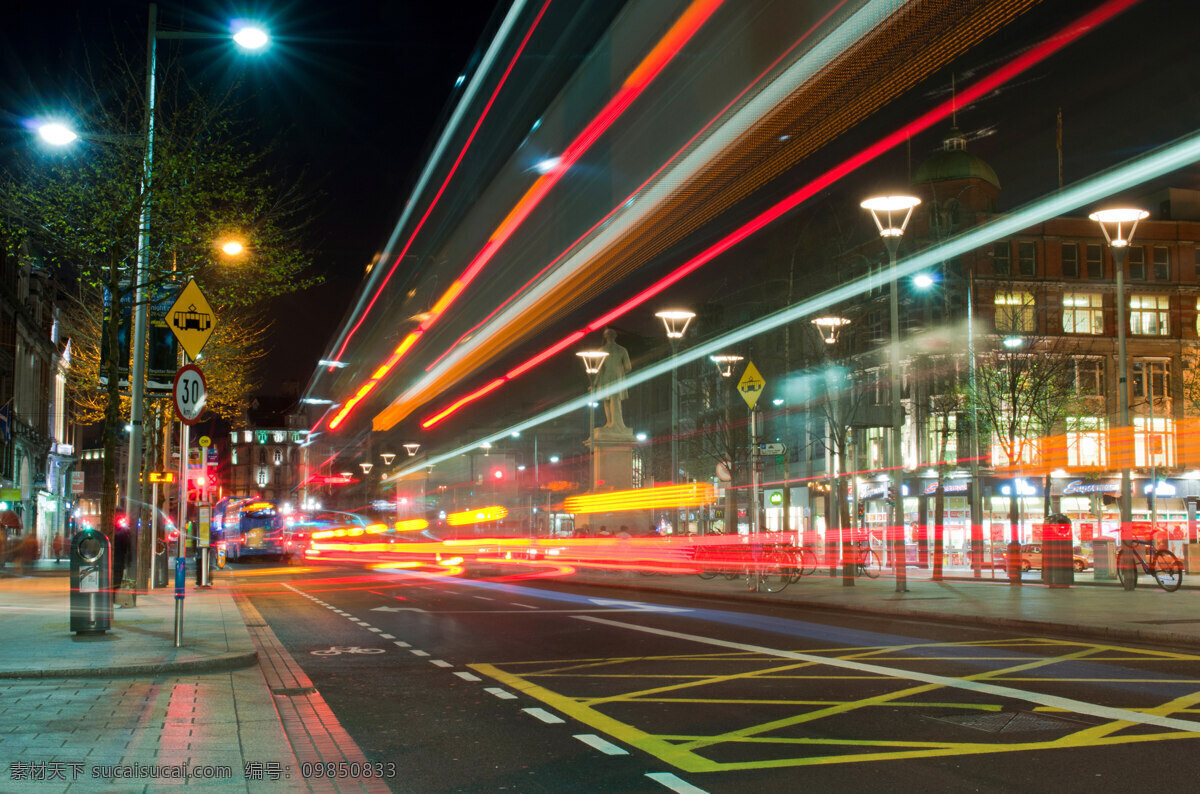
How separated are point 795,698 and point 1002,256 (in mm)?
53280

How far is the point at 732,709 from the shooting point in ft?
31.2

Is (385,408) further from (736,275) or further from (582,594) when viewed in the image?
(736,275)

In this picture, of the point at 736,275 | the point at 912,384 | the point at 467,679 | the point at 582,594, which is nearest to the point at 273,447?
the point at 736,275

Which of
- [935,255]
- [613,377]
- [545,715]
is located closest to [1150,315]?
[935,255]

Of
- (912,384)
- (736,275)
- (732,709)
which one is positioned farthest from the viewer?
(736,275)

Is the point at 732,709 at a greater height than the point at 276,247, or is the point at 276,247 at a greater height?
the point at 276,247

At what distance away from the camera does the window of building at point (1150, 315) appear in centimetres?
5888

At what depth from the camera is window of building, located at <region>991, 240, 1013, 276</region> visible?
58.3 metres

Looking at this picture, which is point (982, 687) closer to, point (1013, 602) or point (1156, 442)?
point (1013, 602)

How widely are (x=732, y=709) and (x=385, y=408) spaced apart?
3057 centimetres

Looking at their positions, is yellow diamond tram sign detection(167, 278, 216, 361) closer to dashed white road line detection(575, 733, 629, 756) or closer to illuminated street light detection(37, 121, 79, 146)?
illuminated street light detection(37, 121, 79, 146)

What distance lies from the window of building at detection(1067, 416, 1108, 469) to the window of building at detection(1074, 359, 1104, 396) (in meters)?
2.12

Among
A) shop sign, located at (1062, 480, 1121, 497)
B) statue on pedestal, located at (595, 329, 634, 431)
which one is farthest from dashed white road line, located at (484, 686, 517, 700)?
shop sign, located at (1062, 480, 1121, 497)

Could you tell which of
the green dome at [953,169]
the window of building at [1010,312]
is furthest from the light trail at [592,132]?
the green dome at [953,169]
